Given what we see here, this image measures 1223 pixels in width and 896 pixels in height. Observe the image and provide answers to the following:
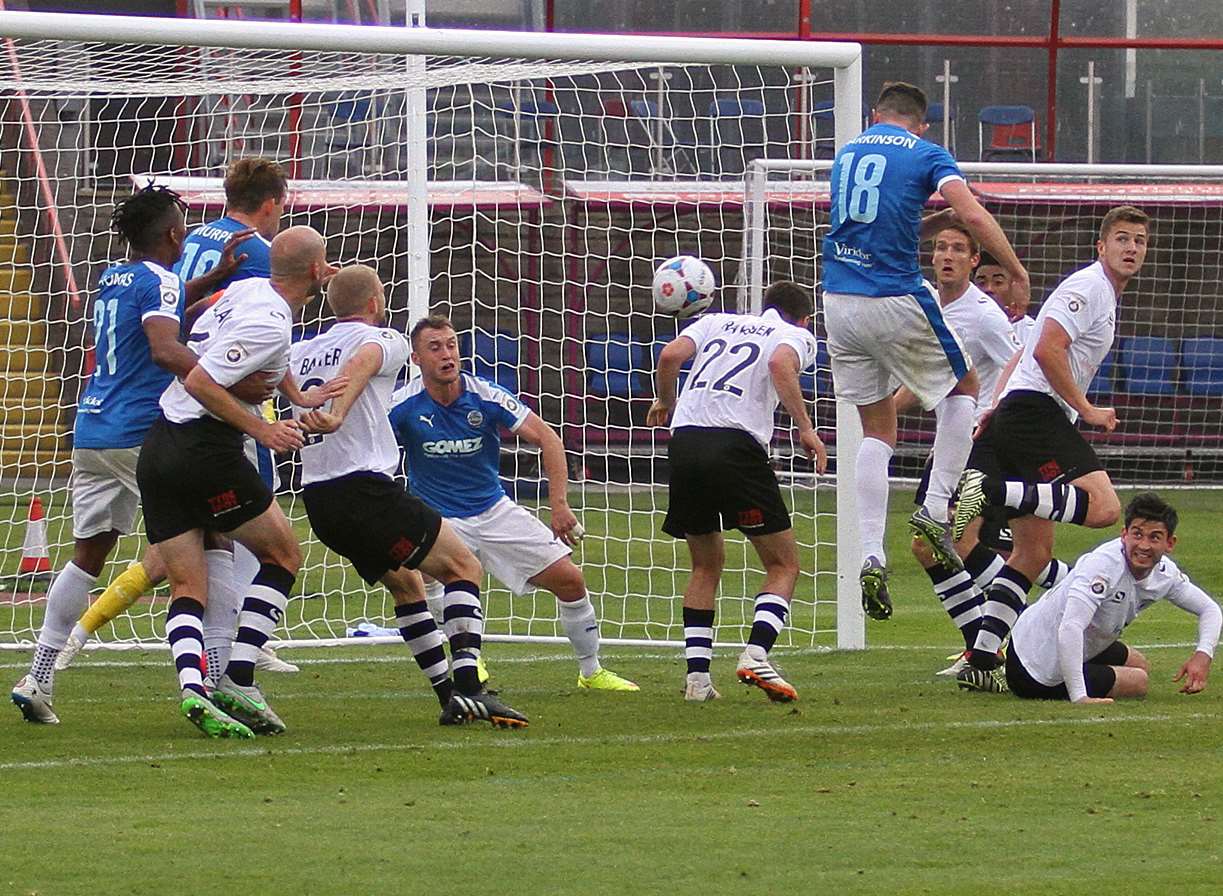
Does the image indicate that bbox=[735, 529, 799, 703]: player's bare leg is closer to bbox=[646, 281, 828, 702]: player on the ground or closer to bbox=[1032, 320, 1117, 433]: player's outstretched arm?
bbox=[646, 281, 828, 702]: player on the ground

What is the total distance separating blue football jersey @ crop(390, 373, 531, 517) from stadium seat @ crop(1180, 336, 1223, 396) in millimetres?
14016

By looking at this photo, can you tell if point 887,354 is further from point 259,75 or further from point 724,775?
point 259,75

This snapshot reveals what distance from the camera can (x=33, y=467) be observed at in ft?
49.7

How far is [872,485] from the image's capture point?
970cm

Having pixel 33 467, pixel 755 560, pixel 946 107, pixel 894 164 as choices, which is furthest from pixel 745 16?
pixel 894 164

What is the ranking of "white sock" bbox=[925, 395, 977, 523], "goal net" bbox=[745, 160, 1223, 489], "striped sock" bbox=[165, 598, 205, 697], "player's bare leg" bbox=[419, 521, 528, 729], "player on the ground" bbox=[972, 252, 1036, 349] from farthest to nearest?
1. "goal net" bbox=[745, 160, 1223, 489]
2. "player on the ground" bbox=[972, 252, 1036, 349]
3. "white sock" bbox=[925, 395, 977, 523]
4. "player's bare leg" bbox=[419, 521, 528, 729]
5. "striped sock" bbox=[165, 598, 205, 697]

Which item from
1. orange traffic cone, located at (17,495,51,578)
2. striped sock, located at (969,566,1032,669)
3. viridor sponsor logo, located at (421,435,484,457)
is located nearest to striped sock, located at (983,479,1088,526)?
striped sock, located at (969,566,1032,669)

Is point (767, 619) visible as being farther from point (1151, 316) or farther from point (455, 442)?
point (1151, 316)

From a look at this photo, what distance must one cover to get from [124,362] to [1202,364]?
629 inches

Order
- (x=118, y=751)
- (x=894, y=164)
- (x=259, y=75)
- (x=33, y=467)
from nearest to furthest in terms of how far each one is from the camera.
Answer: (x=118, y=751), (x=894, y=164), (x=259, y=75), (x=33, y=467)

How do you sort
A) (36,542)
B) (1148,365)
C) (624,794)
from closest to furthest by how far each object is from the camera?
(624,794) → (36,542) → (1148,365)

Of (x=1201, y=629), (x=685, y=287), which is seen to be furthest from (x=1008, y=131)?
(x=1201, y=629)

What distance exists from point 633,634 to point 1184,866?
710cm

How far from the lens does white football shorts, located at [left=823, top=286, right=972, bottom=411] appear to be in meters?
9.33
